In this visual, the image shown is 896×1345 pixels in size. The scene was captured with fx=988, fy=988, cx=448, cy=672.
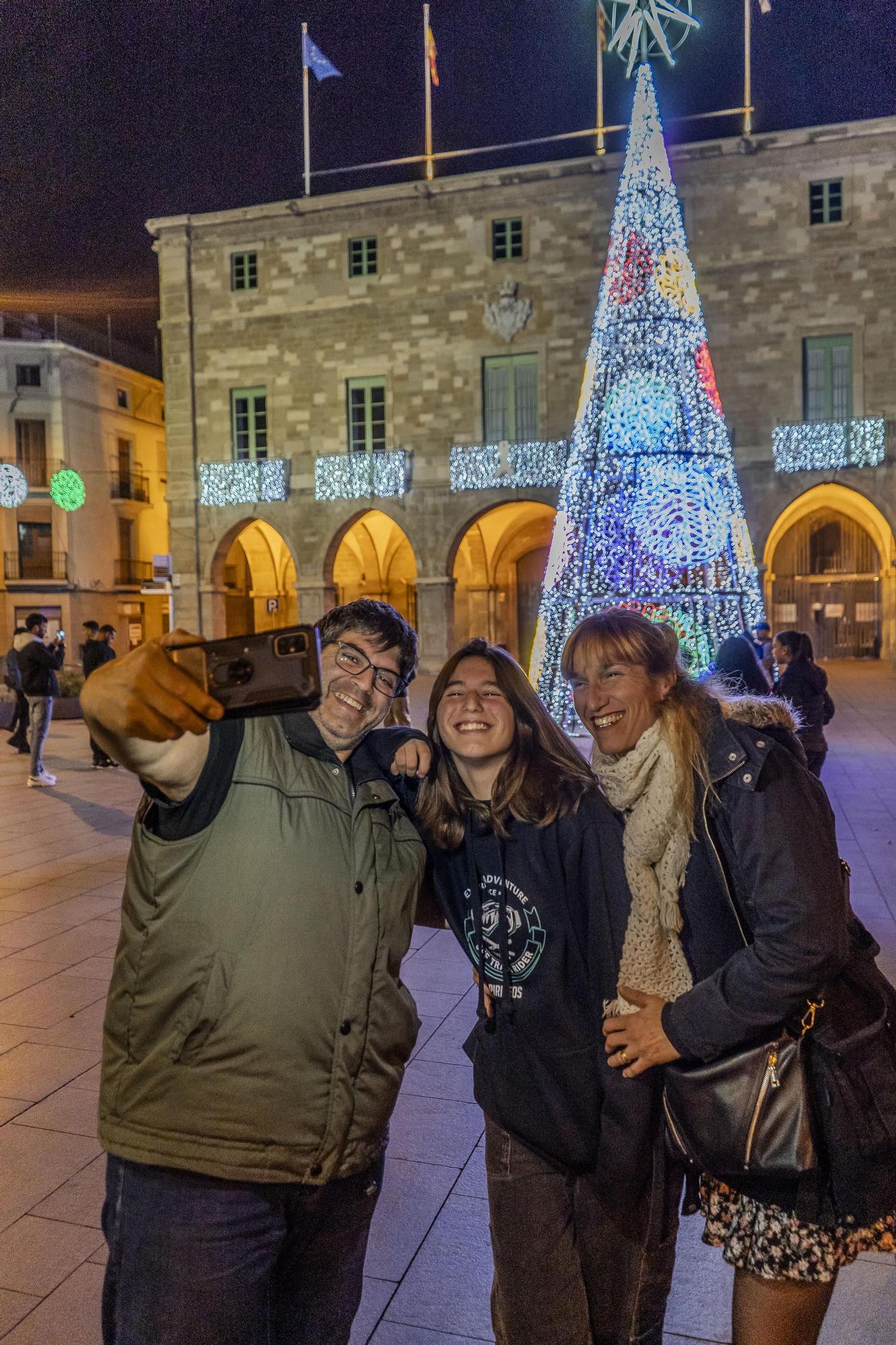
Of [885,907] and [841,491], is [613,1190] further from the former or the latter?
[841,491]

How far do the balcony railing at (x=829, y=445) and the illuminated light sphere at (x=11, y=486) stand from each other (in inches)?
579

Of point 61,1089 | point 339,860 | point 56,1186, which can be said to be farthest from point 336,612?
point 61,1089

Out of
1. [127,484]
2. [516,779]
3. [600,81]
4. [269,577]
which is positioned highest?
[600,81]

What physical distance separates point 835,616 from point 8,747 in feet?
70.5

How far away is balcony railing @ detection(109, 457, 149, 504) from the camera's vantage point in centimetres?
3325

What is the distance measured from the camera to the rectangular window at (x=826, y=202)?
66.8 feet

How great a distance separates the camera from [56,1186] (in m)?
2.94

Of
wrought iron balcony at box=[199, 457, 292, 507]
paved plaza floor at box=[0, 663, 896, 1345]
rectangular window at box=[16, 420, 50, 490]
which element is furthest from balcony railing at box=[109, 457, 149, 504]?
paved plaza floor at box=[0, 663, 896, 1345]

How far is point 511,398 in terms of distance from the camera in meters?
22.4

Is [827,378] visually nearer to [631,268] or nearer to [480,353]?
Result: [480,353]

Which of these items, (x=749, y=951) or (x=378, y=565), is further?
(x=378, y=565)

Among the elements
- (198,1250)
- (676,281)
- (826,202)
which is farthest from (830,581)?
(198,1250)

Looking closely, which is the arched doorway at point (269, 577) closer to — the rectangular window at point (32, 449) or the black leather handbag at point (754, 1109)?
the rectangular window at point (32, 449)

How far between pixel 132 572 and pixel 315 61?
17.3m
